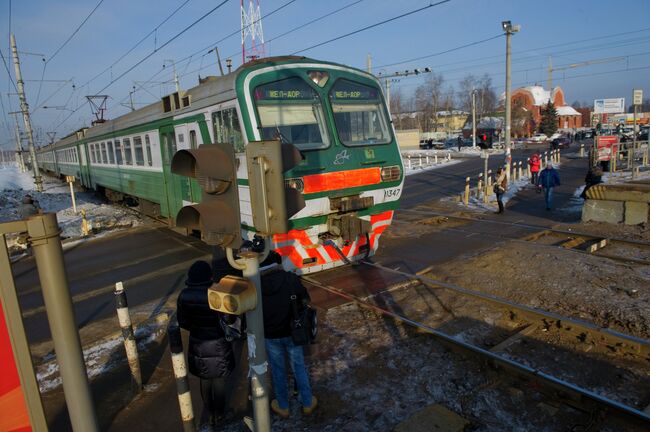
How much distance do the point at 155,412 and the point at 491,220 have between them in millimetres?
10148

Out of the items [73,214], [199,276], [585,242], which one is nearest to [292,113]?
[199,276]

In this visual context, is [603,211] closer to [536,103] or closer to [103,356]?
[103,356]

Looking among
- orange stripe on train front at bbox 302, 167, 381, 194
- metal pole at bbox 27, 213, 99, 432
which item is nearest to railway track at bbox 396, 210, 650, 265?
orange stripe on train front at bbox 302, 167, 381, 194

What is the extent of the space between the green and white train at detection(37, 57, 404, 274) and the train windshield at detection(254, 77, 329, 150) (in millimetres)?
16

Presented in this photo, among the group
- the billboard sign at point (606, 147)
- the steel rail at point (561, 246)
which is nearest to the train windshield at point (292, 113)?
the steel rail at point (561, 246)

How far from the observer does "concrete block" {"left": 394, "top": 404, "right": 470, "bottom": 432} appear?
368 centimetres

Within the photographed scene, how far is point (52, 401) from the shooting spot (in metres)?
4.69

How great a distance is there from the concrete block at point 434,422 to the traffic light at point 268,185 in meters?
2.08

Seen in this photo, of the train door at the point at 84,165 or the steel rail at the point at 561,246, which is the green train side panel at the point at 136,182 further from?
the steel rail at the point at 561,246

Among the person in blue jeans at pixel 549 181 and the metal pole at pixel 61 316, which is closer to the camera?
the metal pole at pixel 61 316

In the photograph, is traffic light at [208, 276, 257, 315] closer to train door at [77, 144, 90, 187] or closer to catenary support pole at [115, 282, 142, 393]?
catenary support pole at [115, 282, 142, 393]

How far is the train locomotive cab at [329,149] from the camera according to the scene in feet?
22.8

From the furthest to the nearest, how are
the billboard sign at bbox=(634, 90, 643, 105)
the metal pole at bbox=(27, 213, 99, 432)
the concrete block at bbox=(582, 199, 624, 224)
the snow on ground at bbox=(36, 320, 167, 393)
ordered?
1. the billboard sign at bbox=(634, 90, 643, 105)
2. the concrete block at bbox=(582, 199, 624, 224)
3. the snow on ground at bbox=(36, 320, 167, 393)
4. the metal pole at bbox=(27, 213, 99, 432)

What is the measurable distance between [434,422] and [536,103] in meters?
85.3
